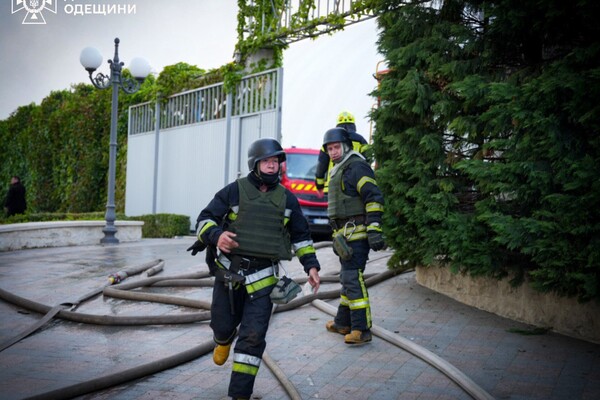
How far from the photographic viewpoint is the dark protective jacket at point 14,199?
23328mm

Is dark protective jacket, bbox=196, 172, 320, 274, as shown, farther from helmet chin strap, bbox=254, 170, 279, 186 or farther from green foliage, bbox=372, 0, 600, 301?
green foliage, bbox=372, 0, 600, 301

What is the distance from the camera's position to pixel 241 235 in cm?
495

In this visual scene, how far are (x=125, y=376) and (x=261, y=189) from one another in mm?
1605

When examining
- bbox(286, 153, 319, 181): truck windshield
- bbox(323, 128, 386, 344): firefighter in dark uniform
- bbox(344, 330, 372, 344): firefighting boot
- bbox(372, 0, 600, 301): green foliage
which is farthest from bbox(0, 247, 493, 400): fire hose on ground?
bbox(286, 153, 319, 181): truck windshield

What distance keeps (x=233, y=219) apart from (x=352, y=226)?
5.88 feet

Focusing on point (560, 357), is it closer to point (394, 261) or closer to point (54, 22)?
point (394, 261)

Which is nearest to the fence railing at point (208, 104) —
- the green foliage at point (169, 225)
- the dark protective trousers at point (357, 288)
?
the green foliage at point (169, 225)

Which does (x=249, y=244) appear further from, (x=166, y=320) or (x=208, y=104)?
(x=208, y=104)

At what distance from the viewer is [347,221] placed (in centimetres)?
664

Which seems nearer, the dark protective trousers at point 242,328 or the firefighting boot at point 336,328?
the dark protective trousers at point 242,328

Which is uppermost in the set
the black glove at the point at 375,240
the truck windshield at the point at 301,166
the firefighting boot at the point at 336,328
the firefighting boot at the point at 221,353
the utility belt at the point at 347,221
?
the truck windshield at the point at 301,166

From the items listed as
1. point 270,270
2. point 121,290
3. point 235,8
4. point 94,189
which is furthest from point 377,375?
point 94,189

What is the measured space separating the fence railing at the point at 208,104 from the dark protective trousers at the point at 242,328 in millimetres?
11820

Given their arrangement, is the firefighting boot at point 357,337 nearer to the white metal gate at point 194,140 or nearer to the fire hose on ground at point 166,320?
the fire hose on ground at point 166,320
